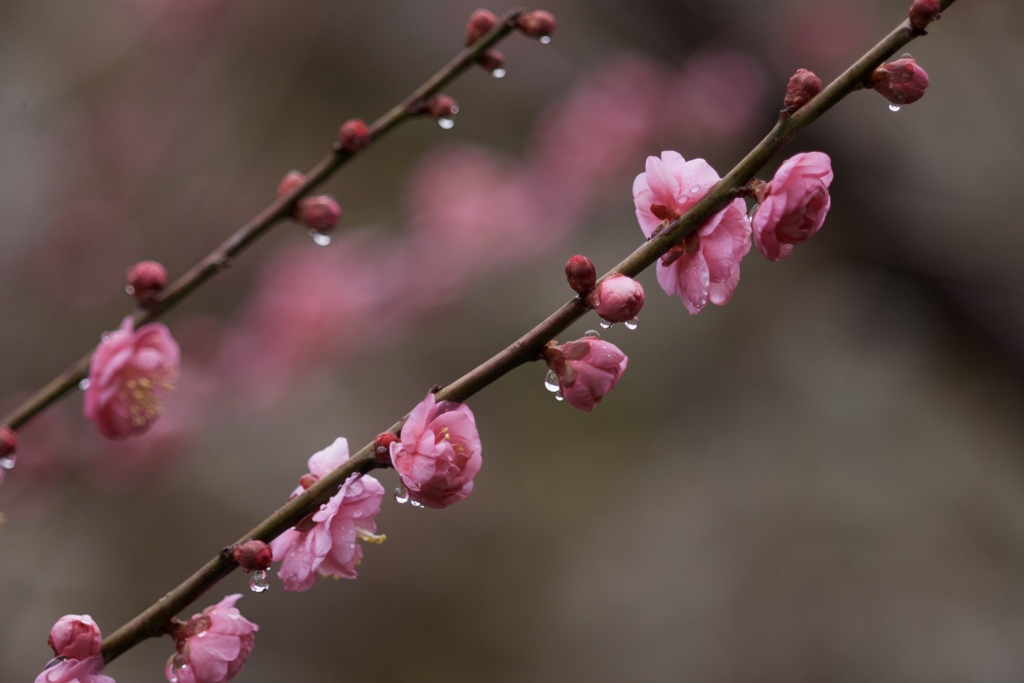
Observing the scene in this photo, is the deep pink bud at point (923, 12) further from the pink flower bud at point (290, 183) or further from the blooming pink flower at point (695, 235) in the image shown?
the pink flower bud at point (290, 183)

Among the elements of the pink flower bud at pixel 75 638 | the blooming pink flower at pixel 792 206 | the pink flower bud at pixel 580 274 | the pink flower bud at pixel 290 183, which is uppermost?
the pink flower bud at pixel 290 183

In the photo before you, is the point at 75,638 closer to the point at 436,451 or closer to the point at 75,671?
the point at 75,671

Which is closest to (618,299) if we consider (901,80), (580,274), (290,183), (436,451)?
(580,274)

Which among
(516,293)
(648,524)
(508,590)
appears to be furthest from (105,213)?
(648,524)

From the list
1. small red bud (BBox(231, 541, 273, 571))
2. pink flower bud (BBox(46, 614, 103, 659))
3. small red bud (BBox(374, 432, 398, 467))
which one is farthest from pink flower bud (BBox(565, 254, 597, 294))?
pink flower bud (BBox(46, 614, 103, 659))

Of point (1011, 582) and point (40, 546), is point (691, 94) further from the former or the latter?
point (40, 546)

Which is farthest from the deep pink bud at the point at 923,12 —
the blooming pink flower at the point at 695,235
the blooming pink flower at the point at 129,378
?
the blooming pink flower at the point at 129,378
